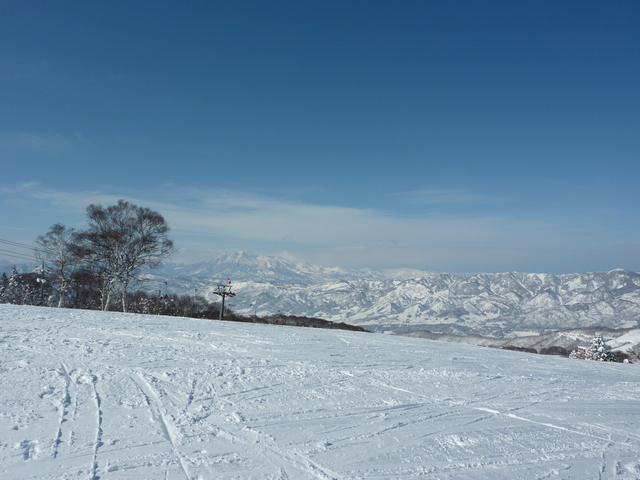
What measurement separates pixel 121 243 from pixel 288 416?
24.8 metres

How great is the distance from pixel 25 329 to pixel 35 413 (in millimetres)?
8957

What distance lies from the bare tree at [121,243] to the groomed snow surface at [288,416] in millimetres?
15438

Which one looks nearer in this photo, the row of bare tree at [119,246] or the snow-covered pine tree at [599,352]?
the row of bare tree at [119,246]

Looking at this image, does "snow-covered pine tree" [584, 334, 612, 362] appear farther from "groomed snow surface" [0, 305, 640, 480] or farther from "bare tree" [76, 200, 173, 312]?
"bare tree" [76, 200, 173, 312]

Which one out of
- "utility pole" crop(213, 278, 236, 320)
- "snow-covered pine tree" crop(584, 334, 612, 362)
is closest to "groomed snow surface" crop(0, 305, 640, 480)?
"utility pole" crop(213, 278, 236, 320)

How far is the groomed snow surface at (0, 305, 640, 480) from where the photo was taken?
443 centimetres

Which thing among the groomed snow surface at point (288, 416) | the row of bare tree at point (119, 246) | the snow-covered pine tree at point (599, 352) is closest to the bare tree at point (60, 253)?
the row of bare tree at point (119, 246)

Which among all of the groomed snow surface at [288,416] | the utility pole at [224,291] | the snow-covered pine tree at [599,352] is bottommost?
the snow-covered pine tree at [599,352]

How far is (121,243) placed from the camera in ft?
85.3

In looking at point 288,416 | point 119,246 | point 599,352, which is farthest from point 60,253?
point 599,352

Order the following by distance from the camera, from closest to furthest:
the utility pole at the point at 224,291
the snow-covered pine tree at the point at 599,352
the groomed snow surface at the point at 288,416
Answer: the groomed snow surface at the point at 288,416
the utility pole at the point at 224,291
the snow-covered pine tree at the point at 599,352

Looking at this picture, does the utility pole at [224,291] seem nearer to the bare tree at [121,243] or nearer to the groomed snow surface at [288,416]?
the bare tree at [121,243]

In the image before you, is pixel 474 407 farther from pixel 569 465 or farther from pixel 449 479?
pixel 449 479

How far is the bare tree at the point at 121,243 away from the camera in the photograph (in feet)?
84.4
